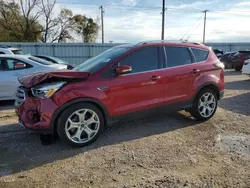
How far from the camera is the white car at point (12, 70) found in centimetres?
684

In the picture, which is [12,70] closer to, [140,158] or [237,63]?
[140,158]

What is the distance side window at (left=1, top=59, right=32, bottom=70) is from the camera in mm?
6977

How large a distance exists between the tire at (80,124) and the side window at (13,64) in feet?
13.1

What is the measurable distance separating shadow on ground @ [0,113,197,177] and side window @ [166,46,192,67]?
1.30 m

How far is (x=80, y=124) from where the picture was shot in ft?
13.0

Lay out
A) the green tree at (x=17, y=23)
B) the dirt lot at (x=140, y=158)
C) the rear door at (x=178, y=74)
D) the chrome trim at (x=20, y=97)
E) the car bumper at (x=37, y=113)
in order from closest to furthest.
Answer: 1. the dirt lot at (x=140, y=158)
2. the car bumper at (x=37, y=113)
3. the chrome trim at (x=20, y=97)
4. the rear door at (x=178, y=74)
5. the green tree at (x=17, y=23)

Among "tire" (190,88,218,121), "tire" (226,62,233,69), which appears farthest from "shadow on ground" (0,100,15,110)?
"tire" (226,62,233,69)

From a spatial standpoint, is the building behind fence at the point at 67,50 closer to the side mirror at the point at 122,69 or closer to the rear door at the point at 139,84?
the rear door at the point at 139,84

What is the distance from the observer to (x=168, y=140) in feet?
14.0

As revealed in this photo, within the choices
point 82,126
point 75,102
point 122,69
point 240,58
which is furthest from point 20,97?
point 240,58

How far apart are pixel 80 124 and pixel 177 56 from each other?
2.38 m

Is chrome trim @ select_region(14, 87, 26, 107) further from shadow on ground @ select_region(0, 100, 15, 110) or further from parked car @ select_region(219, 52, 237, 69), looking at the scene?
parked car @ select_region(219, 52, 237, 69)

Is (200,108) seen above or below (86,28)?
below

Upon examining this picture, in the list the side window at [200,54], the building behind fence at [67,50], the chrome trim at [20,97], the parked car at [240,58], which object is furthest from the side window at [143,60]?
the building behind fence at [67,50]
